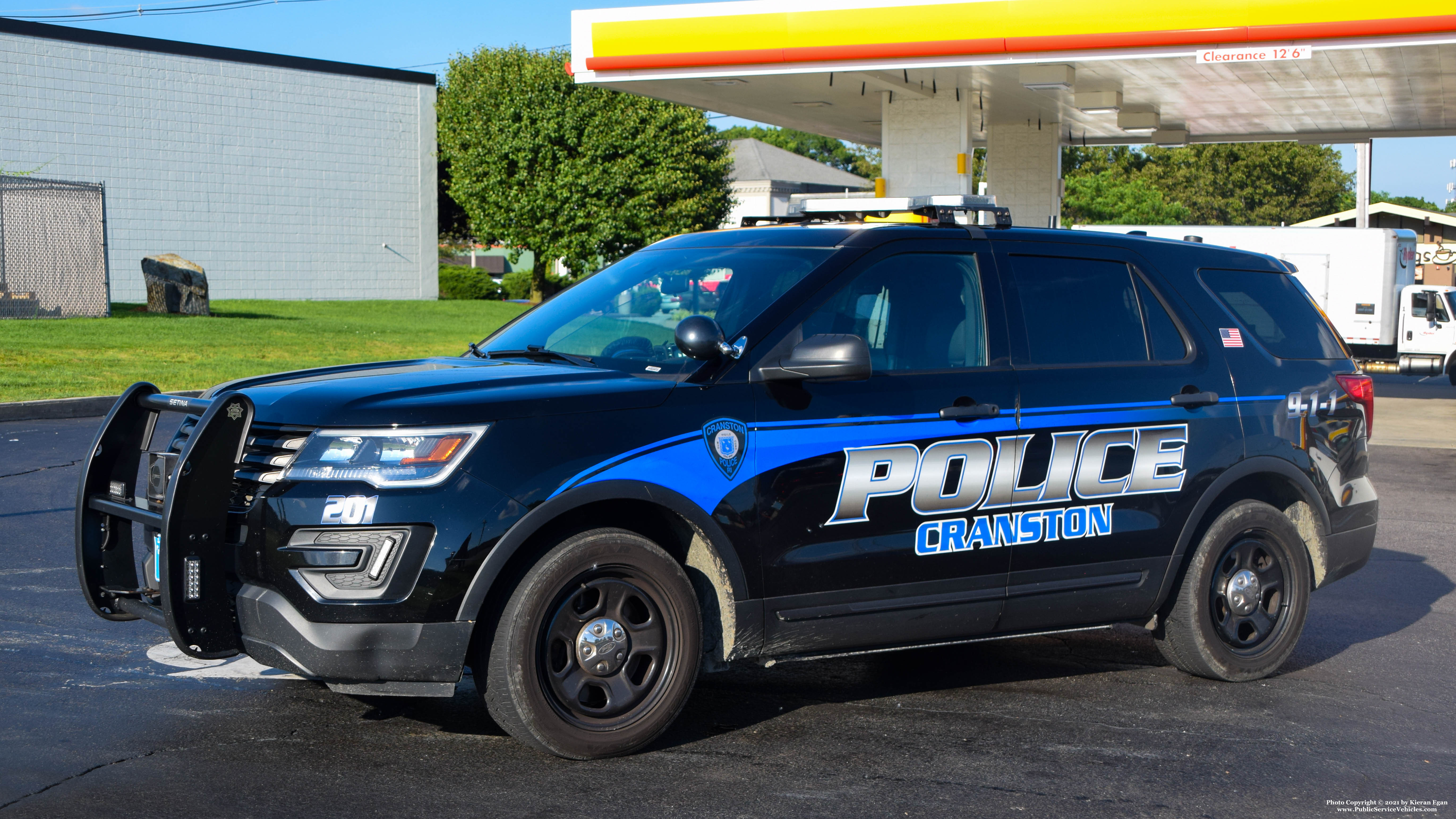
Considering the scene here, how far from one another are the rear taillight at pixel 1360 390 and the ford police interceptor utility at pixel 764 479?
1.1 inches

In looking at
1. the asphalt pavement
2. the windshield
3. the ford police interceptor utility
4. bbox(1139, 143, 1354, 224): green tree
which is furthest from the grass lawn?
bbox(1139, 143, 1354, 224): green tree

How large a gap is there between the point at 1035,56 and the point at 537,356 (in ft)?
43.1

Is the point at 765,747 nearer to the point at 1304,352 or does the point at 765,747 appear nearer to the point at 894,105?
the point at 1304,352

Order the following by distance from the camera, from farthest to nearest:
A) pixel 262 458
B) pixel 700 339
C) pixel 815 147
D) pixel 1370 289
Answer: pixel 815 147 → pixel 1370 289 → pixel 700 339 → pixel 262 458

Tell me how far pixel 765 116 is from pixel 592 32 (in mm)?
6684

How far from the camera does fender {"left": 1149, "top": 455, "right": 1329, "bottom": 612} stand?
5.63 meters

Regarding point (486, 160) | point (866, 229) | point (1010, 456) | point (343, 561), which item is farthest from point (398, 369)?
point (486, 160)

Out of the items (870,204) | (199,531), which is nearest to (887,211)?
(870,204)

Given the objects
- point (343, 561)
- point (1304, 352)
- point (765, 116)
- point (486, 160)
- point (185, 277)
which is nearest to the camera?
point (343, 561)

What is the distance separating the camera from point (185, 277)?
92.7 feet

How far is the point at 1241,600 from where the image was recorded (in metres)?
5.91

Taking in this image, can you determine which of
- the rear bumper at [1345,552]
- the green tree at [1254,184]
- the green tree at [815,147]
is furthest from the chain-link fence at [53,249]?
the green tree at [815,147]

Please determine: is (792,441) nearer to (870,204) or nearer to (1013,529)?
(1013,529)

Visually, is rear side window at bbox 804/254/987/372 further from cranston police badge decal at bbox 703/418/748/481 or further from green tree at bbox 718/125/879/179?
green tree at bbox 718/125/879/179
